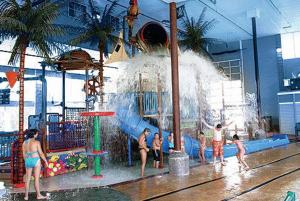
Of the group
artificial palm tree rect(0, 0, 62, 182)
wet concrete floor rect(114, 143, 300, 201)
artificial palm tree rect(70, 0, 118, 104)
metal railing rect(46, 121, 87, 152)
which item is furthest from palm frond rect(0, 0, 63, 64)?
artificial palm tree rect(70, 0, 118, 104)

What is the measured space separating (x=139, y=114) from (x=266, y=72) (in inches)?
681

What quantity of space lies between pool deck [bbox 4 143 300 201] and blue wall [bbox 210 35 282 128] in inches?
574

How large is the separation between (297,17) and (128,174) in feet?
57.5

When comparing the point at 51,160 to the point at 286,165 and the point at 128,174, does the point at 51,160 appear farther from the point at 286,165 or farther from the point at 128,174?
the point at 286,165

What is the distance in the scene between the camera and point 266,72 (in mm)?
25609

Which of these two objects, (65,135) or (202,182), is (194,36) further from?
(202,182)

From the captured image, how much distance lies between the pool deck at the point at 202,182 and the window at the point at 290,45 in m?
16.2

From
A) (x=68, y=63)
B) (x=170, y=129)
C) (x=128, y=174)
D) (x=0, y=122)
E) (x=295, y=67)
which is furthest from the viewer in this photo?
(x=295, y=67)

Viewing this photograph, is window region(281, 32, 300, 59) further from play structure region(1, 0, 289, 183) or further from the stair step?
the stair step

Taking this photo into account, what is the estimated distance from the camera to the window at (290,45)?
82.4ft

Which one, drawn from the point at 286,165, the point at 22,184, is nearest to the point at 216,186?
the point at 286,165

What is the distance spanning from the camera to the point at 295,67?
24.7 m

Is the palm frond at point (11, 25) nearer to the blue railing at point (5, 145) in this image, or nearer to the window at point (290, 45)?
the blue railing at point (5, 145)

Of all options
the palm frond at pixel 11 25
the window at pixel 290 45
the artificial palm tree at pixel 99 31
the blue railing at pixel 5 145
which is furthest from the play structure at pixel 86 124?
the window at pixel 290 45
